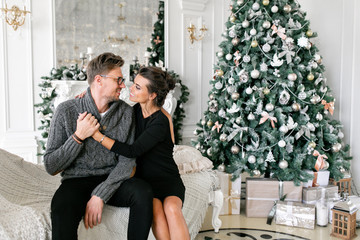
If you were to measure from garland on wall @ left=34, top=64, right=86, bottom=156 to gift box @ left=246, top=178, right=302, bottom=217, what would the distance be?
2.39 m

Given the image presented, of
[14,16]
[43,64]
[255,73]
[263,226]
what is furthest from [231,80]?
[14,16]

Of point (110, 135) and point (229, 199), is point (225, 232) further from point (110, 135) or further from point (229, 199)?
point (110, 135)

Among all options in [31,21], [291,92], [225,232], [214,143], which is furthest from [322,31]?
[31,21]

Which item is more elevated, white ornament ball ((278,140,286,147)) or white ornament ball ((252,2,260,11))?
white ornament ball ((252,2,260,11))

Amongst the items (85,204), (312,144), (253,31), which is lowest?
(85,204)

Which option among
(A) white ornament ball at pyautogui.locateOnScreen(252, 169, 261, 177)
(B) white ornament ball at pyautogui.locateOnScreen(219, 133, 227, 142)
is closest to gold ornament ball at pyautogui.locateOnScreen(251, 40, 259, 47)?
(B) white ornament ball at pyautogui.locateOnScreen(219, 133, 227, 142)

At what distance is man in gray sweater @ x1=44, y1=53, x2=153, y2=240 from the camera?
173 cm

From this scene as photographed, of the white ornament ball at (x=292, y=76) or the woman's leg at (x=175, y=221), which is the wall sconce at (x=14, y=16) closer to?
the white ornament ball at (x=292, y=76)

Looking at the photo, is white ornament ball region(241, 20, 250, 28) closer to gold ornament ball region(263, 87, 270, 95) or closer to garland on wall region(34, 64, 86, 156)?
gold ornament ball region(263, 87, 270, 95)

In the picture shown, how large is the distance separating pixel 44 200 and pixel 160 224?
2.39ft

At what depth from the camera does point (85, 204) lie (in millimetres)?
1803

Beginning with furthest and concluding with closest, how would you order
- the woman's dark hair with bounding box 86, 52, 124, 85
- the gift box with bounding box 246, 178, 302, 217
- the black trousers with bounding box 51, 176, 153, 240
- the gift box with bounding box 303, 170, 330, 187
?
the gift box with bounding box 303, 170, 330, 187 → the gift box with bounding box 246, 178, 302, 217 → the woman's dark hair with bounding box 86, 52, 124, 85 → the black trousers with bounding box 51, 176, 153, 240

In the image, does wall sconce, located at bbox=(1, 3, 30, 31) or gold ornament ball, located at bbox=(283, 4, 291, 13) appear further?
wall sconce, located at bbox=(1, 3, 30, 31)

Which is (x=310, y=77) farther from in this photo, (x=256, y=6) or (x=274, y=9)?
(x=256, y=6)
